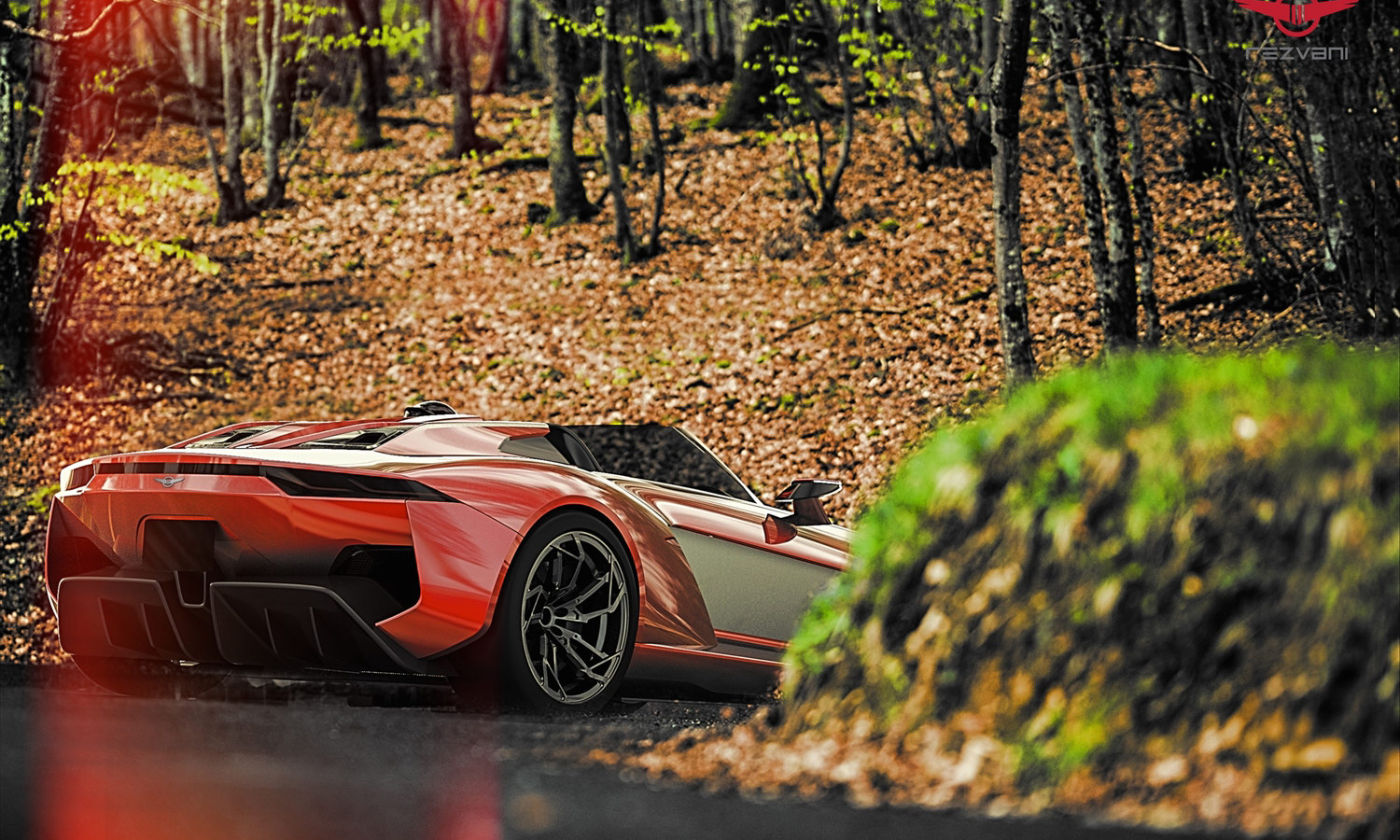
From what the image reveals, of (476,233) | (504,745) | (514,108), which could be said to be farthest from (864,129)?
(504,745)

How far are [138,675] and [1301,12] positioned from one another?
893 cm

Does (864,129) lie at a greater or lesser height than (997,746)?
greater

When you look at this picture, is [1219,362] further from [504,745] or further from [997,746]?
[504,745]

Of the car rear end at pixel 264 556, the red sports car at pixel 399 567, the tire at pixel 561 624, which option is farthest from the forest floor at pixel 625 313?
the tire at pixel 561 624

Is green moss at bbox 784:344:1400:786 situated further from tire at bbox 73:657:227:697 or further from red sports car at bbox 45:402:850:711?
tire at bbox 73:657:227:697

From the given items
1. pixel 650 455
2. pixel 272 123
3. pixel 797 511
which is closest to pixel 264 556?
pixel 797 511

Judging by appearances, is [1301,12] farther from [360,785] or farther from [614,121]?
[614,121]

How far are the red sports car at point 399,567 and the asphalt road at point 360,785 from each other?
0.92 ft

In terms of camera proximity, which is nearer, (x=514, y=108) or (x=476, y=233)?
(x=476, y=233)

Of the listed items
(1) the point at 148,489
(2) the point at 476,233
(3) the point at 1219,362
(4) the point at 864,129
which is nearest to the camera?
(3) the point at 1219,362

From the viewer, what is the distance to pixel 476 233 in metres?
20.3

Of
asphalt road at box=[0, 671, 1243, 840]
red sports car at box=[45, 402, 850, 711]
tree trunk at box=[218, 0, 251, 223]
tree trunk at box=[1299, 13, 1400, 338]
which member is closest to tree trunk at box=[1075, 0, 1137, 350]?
tree trunk at box=[1299, 13, 1400, 338]

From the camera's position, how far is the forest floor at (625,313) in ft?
39.4

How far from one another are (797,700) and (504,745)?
107 cm
